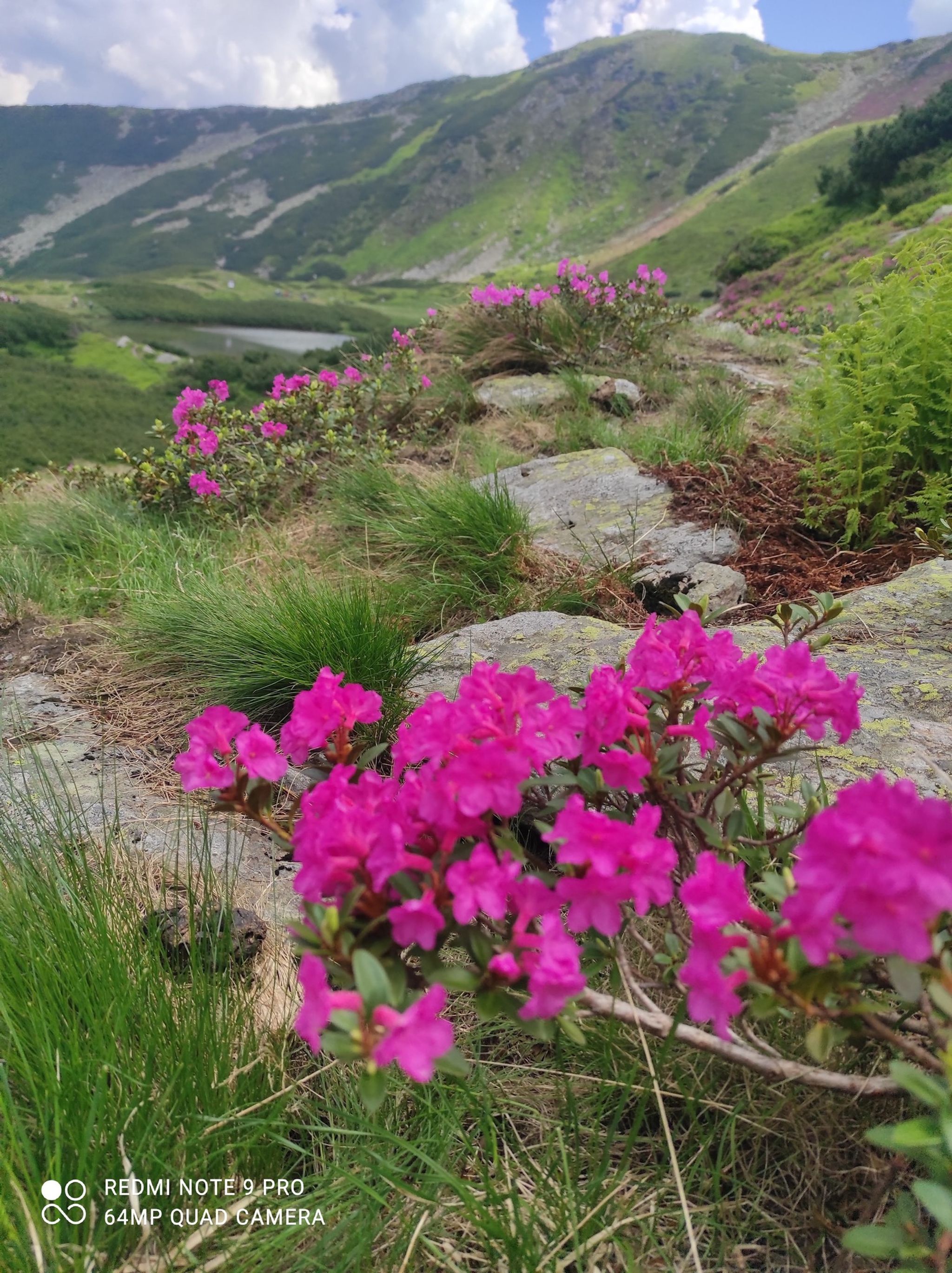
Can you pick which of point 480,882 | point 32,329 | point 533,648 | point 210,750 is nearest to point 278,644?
point 533,648

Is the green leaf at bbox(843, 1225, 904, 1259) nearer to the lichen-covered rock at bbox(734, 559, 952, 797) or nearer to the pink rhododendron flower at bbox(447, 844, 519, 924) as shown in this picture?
the pink rhododendron flower at bbox(447, 844, 519, 924)

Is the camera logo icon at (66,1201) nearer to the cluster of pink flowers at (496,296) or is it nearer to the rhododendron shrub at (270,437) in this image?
the rhododendron shrub at (270,437)

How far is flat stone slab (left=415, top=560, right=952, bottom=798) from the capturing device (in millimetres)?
1923

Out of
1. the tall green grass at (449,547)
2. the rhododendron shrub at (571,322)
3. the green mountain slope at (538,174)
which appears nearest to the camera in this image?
the tall green grass at (449,547)

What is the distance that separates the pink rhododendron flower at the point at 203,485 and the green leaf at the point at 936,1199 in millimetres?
5204

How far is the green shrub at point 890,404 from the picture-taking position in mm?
3068

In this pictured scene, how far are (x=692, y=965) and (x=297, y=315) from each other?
107 metres

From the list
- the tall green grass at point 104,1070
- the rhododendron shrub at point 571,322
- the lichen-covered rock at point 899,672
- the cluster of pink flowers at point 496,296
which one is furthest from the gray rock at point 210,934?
the cluster of pink flowers at point 496,296

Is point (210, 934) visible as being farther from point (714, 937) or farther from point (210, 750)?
point (714, 937)

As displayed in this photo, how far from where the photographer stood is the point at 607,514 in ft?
12.9

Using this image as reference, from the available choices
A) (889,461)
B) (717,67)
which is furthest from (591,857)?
(717,67)

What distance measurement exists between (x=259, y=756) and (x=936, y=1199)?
103 cm

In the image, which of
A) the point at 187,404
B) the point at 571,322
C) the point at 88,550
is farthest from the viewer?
the point at 571,322

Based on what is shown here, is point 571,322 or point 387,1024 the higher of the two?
point 571,322
